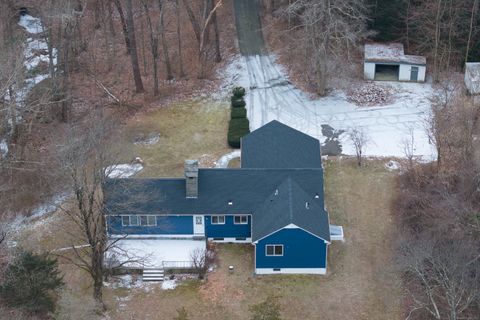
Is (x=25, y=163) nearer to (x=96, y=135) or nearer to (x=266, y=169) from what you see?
(x=96, y=135)

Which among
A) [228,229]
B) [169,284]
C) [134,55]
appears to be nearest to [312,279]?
[228,229]

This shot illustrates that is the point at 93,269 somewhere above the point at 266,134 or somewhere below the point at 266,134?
below

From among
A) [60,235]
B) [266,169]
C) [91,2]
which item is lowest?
[60,235]

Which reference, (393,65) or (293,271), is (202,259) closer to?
(293,271)

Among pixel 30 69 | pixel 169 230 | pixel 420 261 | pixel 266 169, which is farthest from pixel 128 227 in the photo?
pixel 30 69

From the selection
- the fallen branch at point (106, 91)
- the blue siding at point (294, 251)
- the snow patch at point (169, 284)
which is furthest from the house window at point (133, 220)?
the fallen branch at point (106, 91)

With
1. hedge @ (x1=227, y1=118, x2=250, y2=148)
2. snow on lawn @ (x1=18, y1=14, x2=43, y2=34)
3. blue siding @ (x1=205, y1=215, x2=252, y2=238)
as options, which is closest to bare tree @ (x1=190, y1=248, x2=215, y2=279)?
blue siding @ (x1=205, y1=215, x2=252, y2=238)
